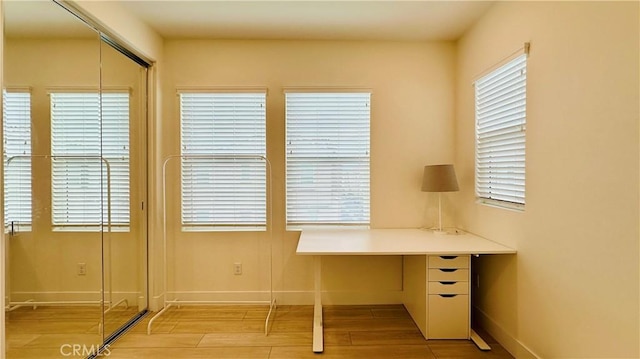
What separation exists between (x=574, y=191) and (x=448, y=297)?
1.15 meters

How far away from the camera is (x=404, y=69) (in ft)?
9.93

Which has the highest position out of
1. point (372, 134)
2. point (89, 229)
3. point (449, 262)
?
point (372, 134)

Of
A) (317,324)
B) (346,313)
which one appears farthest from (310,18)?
(346,313)

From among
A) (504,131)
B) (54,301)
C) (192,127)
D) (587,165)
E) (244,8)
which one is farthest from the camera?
(192,127)

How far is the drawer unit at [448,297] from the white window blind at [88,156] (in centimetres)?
248

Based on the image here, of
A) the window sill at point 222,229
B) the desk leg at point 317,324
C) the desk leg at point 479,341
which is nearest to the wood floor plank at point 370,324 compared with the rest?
the desk leg at point 317,324

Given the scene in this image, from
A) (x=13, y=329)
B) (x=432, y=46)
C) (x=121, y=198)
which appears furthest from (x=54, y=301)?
(x=432, y=46)

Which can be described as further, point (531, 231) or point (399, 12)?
point (399, 12)

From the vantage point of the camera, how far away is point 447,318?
7.71 ft

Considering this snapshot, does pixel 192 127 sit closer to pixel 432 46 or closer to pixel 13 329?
pixel 13 329

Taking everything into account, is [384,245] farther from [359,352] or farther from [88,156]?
[88,156]

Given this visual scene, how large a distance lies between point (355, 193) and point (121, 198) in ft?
6.71

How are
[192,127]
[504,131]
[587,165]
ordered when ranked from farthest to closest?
[192,127] < [504,131] < [587,165]

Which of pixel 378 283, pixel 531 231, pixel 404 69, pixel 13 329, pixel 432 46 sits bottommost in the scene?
pixel 378 283
